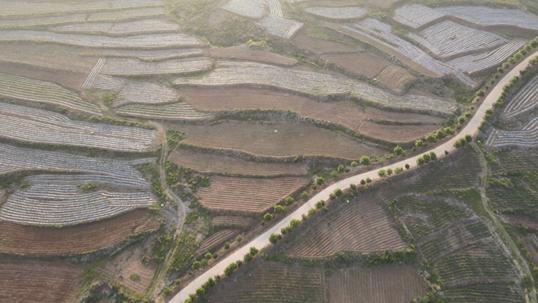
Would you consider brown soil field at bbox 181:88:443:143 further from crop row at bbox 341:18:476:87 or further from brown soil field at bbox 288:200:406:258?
brown soil field at bbox 288:200:406:258

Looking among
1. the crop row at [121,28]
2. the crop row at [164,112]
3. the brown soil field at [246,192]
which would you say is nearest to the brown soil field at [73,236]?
the brown soil field at [246,192]

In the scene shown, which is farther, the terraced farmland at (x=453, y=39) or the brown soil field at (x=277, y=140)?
the terraced farmland at (x=453, y=39)

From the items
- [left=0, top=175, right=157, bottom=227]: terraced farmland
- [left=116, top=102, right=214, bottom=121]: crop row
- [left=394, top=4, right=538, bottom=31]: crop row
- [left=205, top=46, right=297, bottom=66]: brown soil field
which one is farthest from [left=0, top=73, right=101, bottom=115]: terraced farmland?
[left=394, top=4, right=538, bottom=31]: crop row

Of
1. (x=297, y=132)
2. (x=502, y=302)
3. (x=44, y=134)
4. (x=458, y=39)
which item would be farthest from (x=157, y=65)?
(x=502, y=302)

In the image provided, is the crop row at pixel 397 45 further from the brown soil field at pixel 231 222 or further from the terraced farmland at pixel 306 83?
the brown soil field at pixel 231 222

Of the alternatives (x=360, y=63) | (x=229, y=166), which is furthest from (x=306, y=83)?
(x=229, y=166)
